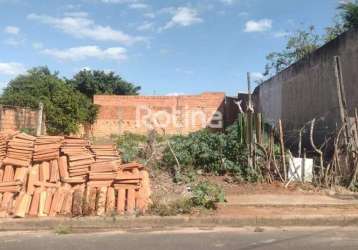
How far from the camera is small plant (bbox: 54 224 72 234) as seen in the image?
305 inches

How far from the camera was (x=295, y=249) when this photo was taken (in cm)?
645

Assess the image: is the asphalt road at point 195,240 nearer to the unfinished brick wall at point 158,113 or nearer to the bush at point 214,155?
the bush at point 214,155

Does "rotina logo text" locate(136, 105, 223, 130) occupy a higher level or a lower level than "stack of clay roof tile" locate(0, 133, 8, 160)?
higher

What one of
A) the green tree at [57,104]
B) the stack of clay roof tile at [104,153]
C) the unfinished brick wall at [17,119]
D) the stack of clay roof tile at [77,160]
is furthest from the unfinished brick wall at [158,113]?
the stack of clay roof tile at [77,160]

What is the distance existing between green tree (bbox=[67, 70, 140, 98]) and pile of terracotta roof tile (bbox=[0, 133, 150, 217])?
101 feet

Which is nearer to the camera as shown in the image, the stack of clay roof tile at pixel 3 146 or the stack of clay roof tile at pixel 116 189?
the stack of clay roof tile at pixel 116 189

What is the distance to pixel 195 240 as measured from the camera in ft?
23.2

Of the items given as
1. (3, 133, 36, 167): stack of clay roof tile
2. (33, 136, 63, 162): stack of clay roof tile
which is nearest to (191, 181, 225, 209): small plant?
(33, 136, 63, 162): stack of clay roof tile

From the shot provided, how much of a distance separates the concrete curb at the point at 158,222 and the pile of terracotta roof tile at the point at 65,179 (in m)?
0.29

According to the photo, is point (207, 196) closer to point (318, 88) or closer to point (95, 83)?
point (318, 88)

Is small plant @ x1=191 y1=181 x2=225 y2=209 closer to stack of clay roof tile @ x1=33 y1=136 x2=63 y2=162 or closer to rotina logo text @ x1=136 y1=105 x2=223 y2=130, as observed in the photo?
stack of clay roof tile @ x1=33 y1=136 x2=63 y2=162

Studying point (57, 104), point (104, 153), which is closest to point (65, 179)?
point (104, 153)

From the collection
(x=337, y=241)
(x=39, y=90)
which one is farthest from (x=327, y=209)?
(x=39, y=90)

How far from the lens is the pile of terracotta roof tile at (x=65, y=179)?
28.0ft
